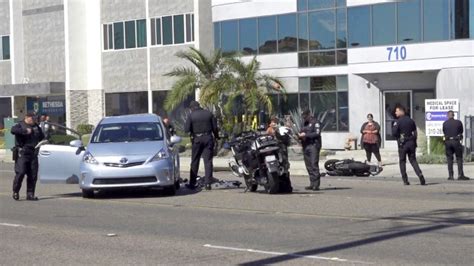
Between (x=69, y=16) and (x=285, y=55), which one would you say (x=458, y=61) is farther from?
(x=69, y=16)

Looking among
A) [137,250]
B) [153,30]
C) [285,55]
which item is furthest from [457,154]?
[153,30]

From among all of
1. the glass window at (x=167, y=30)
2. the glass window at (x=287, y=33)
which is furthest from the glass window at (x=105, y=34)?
the glass window at (x=287, y=33)

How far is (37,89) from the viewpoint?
174ft

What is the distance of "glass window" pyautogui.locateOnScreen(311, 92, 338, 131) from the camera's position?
1518 inches

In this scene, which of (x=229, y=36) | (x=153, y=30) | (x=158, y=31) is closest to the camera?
(x=229, y=36)

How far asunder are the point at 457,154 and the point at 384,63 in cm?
1360

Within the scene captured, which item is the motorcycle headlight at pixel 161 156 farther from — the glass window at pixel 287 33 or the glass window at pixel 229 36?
the glass window at pixel 229 36

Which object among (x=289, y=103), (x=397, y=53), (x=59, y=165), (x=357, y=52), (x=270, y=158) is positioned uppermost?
(x=357, y=52)

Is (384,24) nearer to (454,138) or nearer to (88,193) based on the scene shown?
(454,138)

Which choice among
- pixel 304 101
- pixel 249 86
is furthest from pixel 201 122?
pixel 304 101

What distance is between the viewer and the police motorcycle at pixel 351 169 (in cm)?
2562

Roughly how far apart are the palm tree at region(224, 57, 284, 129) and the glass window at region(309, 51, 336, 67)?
169cm

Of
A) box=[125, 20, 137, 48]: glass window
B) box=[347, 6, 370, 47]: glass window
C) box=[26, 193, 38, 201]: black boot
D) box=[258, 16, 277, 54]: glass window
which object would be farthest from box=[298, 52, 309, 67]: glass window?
box=[26, 193, 38, 201]: black boot

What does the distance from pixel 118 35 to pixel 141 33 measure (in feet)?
6.80
